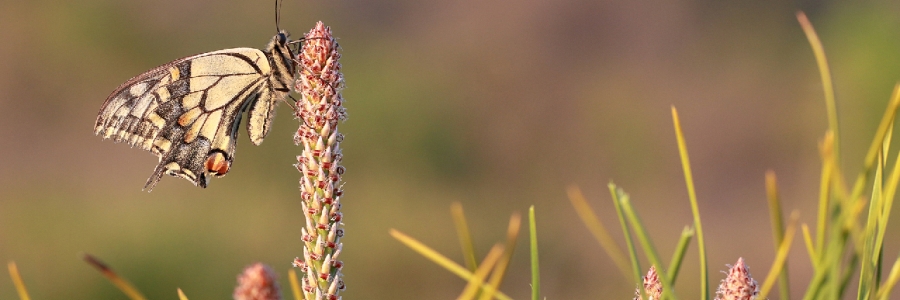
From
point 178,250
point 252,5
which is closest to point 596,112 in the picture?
point 252,5

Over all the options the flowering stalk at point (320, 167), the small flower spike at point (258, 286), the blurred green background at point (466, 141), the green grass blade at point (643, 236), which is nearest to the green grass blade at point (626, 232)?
the green grass blade at point (643, 236)

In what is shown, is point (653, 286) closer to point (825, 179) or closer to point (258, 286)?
point (825, 179)

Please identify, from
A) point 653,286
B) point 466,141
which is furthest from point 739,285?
point 466,141

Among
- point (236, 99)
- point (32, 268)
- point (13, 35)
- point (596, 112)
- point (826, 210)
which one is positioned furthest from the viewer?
point (596, 112)

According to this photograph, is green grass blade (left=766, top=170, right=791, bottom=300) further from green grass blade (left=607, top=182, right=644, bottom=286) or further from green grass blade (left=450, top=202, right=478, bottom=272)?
green grass blade (left=450, top=202, right=478, bottom=272)

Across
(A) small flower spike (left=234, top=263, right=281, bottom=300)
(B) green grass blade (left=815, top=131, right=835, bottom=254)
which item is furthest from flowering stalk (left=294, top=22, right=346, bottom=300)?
(B) green grass blade (left=815, top=131, right=835, bottom=254)

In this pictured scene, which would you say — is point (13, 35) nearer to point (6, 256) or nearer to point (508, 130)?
point (6, 256)

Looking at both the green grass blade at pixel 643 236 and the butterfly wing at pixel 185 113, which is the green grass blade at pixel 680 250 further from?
the butterfly wing at pixel 185 113
